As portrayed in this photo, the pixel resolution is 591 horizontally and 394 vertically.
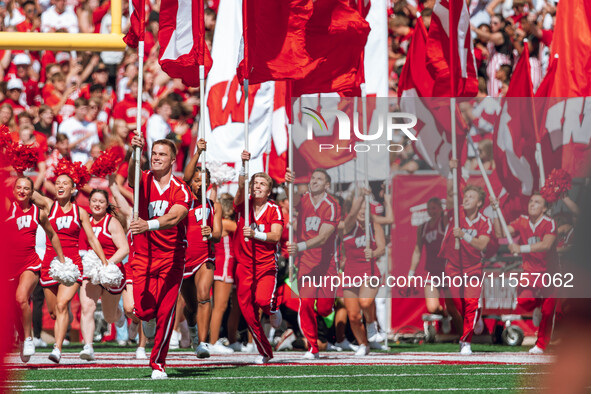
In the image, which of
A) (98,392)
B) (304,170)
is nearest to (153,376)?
(98,392)

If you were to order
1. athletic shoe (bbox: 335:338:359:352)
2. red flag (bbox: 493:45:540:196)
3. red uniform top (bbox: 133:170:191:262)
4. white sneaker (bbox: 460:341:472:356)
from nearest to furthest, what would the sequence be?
red uniform top (bbox: 133:170:191:262)
white sneaker (bbox: 460:341:472:356)
athletic shoe (bbox: 335:338:359:352)
red flag (bbox: 493:45:540:196)

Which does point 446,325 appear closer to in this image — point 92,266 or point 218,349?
point 218,349

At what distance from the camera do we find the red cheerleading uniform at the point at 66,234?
13.3 m

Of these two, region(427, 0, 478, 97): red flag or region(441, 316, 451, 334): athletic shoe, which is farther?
region(441, 316, 451, 334): athletic shoe

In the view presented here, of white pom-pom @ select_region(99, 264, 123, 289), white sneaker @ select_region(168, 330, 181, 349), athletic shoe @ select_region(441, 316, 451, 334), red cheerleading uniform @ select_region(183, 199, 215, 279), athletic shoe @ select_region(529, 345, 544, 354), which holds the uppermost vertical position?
red cheerleading uniform @ select_region(183, 199, 215, 279)

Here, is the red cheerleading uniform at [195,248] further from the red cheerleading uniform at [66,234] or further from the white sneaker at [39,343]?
the white sneaker at [39,343]

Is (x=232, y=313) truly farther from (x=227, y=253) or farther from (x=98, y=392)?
(x=98, y=392)

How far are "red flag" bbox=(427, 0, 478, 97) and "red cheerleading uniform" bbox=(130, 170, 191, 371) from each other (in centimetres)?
619

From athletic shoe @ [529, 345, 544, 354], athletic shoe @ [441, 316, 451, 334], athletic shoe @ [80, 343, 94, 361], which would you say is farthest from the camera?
athletic shoe @ [441, 316, 451, 334]

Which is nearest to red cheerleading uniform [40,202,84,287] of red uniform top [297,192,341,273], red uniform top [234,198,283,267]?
red uniform top [234,198,283,267]

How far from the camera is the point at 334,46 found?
14531 mm

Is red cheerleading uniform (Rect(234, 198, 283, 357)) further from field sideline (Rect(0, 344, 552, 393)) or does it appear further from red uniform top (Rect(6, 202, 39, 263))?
red uniform top (Rect(6, 202, 39, 263))

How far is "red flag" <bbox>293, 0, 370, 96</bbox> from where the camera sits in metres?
14.5

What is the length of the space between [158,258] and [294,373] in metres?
1.68
